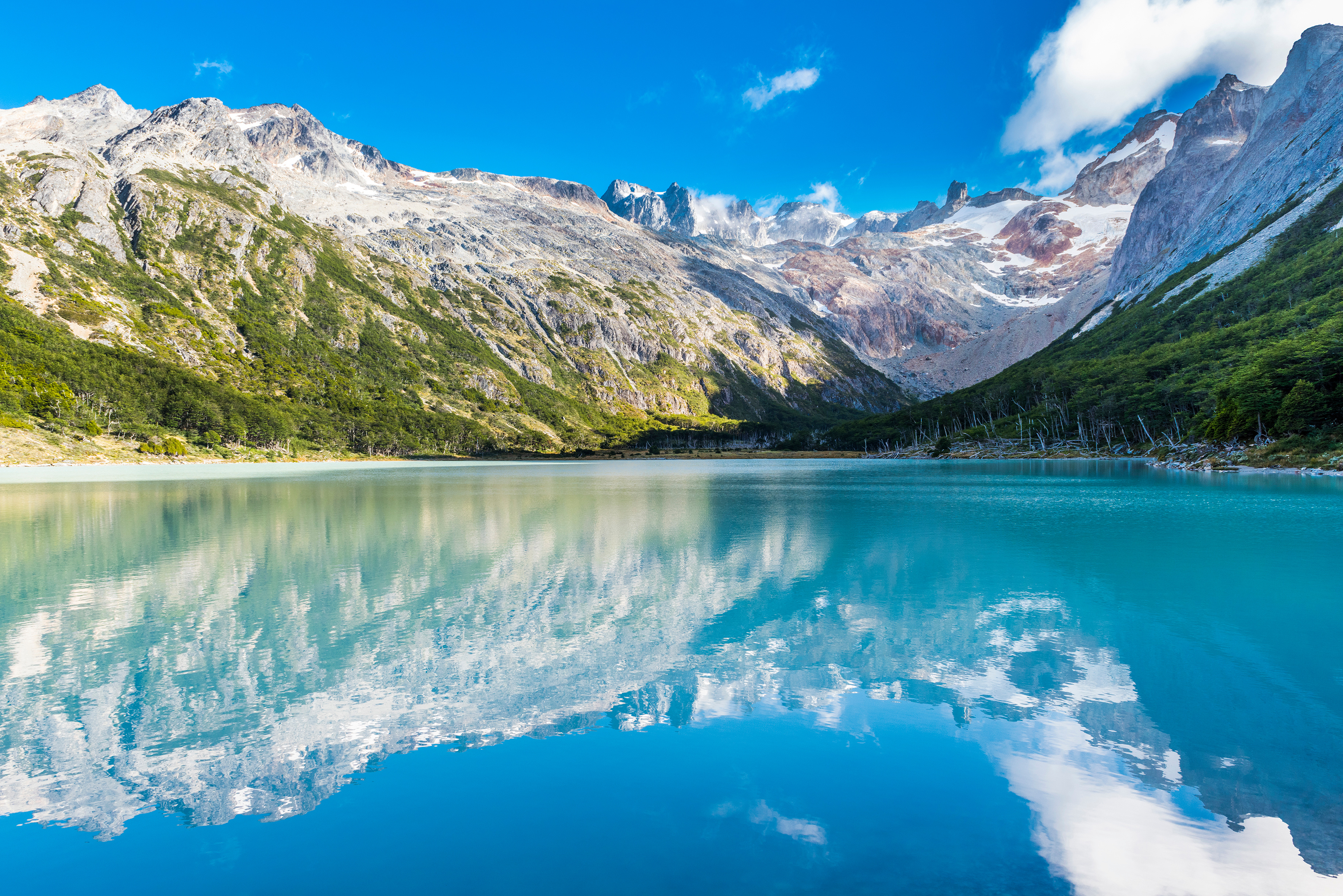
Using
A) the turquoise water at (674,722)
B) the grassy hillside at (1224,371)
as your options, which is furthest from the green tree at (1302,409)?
the turquoise water at (674,722)

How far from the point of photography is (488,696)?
39.9 ft

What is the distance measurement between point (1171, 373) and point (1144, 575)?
145 metres

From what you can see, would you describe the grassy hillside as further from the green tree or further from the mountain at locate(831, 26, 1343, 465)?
the mountain at locate(831, 26, 1343, 465)

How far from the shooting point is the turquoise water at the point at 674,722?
23.8 feet

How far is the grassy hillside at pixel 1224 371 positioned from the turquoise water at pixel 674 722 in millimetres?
69230

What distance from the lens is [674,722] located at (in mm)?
11070

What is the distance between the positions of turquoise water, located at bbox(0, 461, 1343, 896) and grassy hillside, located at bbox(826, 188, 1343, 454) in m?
69.2

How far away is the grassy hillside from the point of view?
7631 cm

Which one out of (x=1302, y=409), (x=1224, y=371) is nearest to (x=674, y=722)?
(x=1302, y=409)

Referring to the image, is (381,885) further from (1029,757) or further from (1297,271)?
(1297,271)

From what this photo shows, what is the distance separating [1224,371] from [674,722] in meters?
140

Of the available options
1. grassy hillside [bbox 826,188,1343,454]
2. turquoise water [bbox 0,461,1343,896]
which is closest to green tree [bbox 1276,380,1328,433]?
grassy hillside [bbox 826,188,1343,454]

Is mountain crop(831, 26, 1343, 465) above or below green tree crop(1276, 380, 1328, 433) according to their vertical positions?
above

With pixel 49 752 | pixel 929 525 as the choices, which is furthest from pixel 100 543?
pixel 929 525
